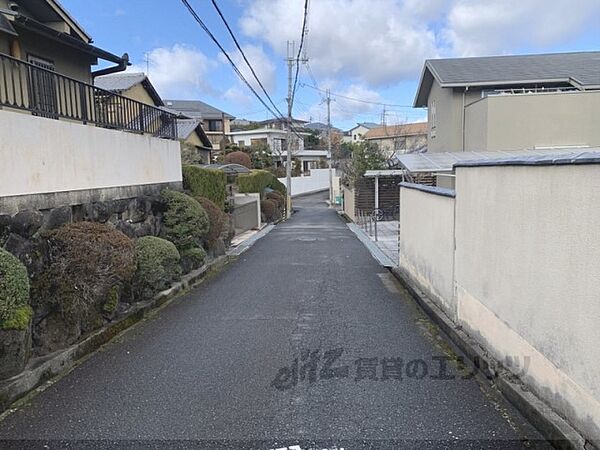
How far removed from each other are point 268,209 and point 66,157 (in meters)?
21.8

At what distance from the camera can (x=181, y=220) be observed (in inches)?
367

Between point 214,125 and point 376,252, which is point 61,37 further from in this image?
point 214,125

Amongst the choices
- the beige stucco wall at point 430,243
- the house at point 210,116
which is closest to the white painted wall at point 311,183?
the house at point 210,116

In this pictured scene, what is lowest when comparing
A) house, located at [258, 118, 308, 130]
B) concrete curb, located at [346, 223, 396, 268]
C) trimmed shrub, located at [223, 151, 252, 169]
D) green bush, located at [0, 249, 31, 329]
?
concrete curb, located at [346, 223, 396, 268]

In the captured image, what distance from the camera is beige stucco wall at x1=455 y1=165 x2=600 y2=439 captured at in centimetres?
287

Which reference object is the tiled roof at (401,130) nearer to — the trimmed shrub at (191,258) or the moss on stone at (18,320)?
the trimmed shrub at (191,258)

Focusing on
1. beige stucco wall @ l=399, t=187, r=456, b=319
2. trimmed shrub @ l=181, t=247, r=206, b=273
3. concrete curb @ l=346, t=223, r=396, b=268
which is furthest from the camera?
concrete curb @ l=346, t=223, r=396, b=268

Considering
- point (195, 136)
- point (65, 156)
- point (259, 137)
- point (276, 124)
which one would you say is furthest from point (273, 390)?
point (276, 124)

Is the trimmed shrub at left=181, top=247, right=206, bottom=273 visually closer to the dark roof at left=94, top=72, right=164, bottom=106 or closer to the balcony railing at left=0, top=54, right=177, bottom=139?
the balcony railing at left=0, top=54, right=177, bottom=139

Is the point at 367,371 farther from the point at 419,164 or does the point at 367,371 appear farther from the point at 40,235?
the point at 419,164

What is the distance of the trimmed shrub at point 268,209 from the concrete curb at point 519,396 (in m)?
22.0

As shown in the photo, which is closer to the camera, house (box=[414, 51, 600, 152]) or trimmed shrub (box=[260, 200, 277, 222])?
house (box=[414, 51, 600, 152])

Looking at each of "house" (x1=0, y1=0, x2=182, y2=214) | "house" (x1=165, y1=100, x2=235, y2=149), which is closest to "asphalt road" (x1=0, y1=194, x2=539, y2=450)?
"house" (x1=0, y1=0, x2=182, y2=214)

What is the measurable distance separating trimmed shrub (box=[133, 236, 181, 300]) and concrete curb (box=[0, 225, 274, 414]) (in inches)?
7.0
